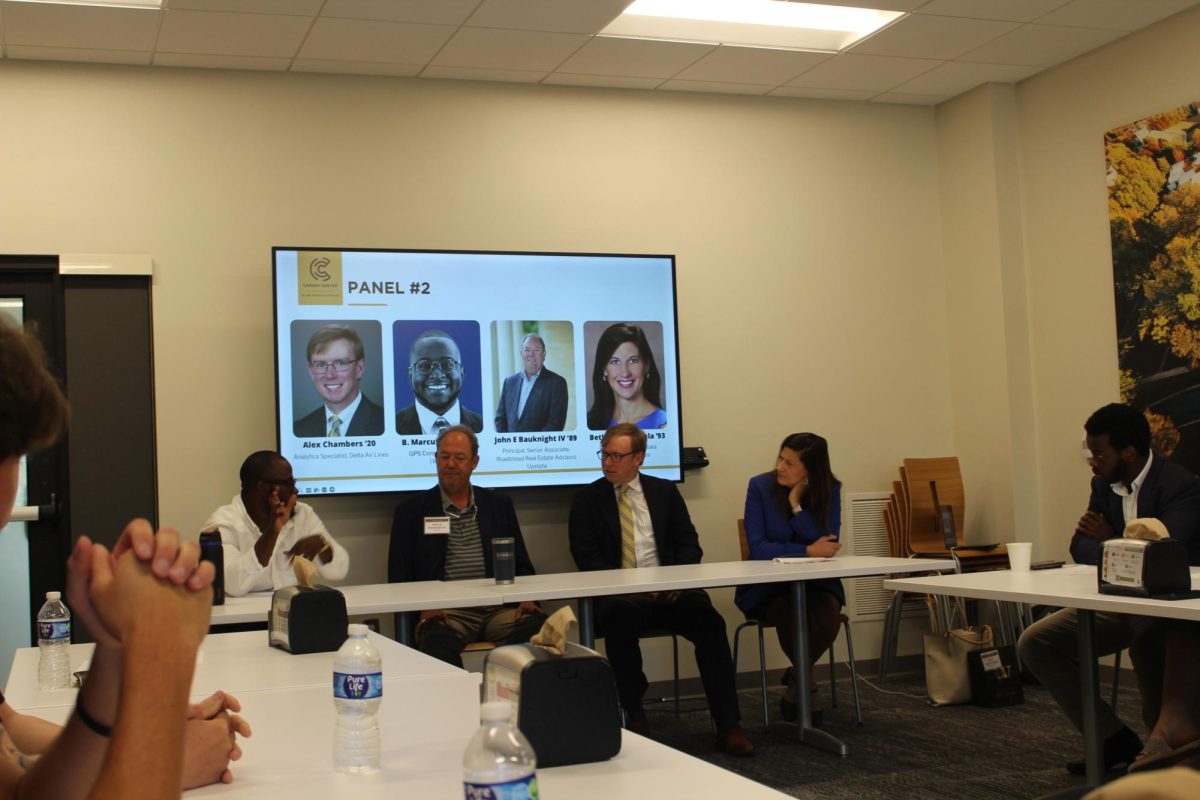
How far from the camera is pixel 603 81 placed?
6.33 meters

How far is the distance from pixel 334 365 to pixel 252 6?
1639 mm

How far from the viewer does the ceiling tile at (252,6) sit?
4.98m

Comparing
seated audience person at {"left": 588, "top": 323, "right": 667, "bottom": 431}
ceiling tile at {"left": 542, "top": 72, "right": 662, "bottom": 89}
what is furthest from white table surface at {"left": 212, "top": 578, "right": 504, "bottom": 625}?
ceiling tile at {"left": 542, "top": 72, "right": 662, "bottom": 89}

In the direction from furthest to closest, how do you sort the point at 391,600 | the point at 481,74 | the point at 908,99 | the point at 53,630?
1. the point at 908,99
2. the point at 481,74
3. the point at 391,600
4. the point at 53,630

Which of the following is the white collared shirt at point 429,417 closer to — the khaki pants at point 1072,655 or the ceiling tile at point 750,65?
the ceiling tile at point 750,65

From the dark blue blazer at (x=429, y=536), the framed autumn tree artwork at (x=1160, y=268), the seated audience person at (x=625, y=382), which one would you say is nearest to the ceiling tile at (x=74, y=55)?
the dark blue blazer at (x=429, y=536)

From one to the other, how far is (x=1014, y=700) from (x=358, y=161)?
4119mm

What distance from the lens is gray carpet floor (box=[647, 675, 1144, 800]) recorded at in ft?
14.3

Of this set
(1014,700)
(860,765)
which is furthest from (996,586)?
(1014,700)

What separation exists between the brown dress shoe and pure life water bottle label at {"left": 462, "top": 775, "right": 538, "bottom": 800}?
3995 millimetres

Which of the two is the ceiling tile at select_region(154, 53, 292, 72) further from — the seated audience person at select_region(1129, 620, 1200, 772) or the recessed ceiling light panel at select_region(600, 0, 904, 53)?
the seated audience person at select_region(1129, 620, 1200, 772)

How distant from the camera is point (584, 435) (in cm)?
610

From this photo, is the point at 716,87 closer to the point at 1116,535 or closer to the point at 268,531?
the point at 1116,535

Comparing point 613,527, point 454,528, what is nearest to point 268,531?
point 454,528
